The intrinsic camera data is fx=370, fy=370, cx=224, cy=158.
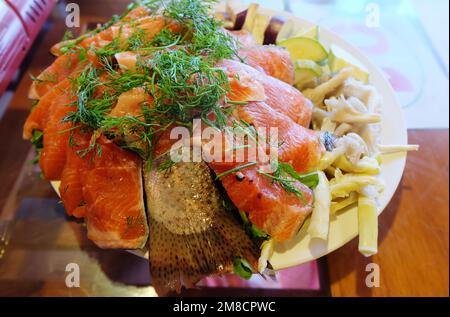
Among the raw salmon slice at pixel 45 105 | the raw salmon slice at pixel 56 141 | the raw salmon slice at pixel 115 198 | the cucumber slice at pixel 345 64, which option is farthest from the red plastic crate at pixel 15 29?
the cucumber slice at pixel 345 64

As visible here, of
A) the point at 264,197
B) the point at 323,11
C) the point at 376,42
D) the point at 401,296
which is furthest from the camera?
the point at 323,11

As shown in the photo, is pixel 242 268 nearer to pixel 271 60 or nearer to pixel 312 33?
pixel 271 60

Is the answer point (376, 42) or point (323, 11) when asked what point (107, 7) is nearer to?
point (323, 11)

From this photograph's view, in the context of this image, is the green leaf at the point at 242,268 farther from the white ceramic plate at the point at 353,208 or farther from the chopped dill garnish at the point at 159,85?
the chopped dill garnish at the point at 159,85

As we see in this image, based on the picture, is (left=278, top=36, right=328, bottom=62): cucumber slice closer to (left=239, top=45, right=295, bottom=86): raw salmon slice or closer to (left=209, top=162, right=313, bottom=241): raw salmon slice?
(left=239, top=45, right=295, bottom=86): raw salmon slice

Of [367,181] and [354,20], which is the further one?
[354,20]

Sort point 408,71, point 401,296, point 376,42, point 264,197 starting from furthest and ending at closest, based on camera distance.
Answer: point 376,42, point 408,71, point 401,296, point 264,197

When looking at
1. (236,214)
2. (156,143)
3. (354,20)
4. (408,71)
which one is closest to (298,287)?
(236,214)

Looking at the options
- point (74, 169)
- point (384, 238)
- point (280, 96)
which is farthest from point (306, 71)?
point (74, 169)

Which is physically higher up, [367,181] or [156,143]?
[156,143]
